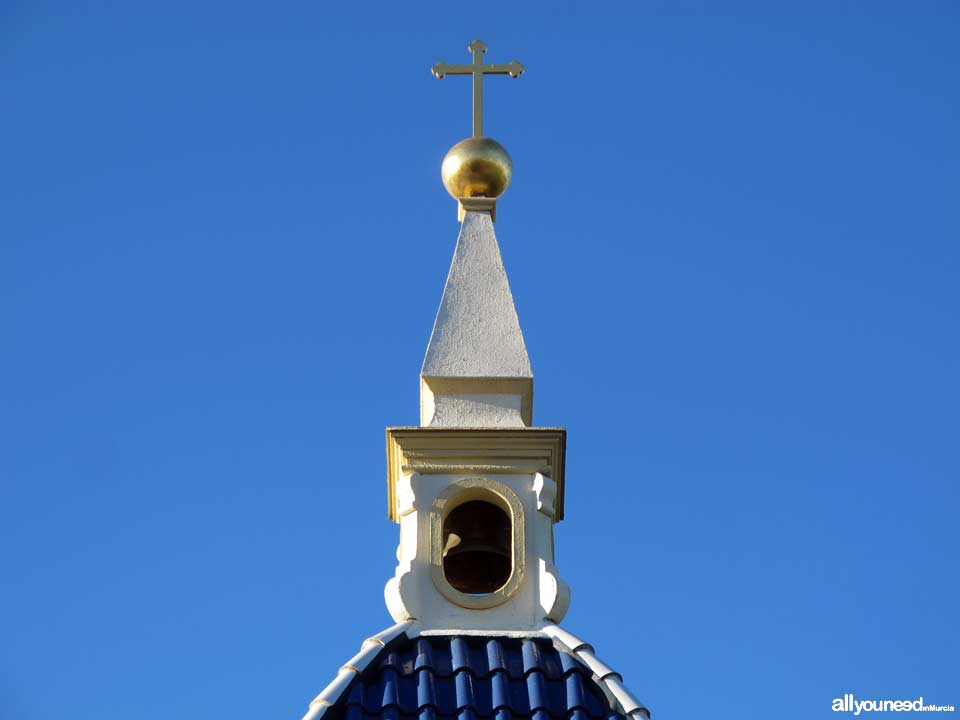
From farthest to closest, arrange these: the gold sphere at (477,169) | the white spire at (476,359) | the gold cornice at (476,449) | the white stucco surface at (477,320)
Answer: the gold sphere at (477,169) < the white stucco surface at (477,320) < the white spire at (476,359) < the gold cornice at (476,449)

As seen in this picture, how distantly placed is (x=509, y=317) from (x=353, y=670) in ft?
12.9

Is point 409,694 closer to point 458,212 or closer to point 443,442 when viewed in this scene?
point 443,442

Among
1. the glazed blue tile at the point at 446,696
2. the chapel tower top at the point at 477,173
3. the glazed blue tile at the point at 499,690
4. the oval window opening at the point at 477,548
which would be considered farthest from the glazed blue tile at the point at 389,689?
the chapel tower top at the point at 477,173

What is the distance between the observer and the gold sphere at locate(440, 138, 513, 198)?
21188 millimetres

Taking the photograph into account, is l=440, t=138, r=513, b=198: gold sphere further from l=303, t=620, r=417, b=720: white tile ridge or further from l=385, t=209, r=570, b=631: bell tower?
l=303, t=620, r=417, b=720: white tile ridge

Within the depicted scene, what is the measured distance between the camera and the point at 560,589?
1869 cm

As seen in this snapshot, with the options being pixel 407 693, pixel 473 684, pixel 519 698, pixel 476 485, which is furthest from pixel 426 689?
pixel 476 485

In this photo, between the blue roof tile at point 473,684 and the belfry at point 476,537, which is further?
the belfry at point 476,537

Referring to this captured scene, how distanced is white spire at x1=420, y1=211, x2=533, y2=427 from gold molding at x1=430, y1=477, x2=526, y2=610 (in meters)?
0.55

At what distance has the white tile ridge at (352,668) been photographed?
1725cm

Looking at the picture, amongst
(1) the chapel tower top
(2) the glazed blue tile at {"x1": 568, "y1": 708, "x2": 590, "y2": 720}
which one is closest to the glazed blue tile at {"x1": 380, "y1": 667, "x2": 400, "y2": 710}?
(2) the glazed blue tile at {"x1": 568, "y1": 708, "x2": 590, "y2": 720}

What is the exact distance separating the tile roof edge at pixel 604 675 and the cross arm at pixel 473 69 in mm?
5833

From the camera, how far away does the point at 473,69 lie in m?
22.0

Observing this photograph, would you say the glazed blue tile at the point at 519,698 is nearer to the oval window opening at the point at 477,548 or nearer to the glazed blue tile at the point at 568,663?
the glazed blue tile at the point at 568,663
